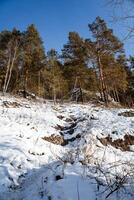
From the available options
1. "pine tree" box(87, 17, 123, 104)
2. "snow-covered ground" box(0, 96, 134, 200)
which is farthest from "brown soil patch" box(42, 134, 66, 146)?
"pine tree" box(87, 17, 123, 104)

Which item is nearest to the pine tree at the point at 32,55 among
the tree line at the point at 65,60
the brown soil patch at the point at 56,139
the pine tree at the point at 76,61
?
the tree line at the point at 65,60

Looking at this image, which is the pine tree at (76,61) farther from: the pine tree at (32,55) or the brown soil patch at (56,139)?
the brown soil patch at (56,139)

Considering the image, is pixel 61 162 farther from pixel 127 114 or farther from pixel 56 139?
pixel 127 114

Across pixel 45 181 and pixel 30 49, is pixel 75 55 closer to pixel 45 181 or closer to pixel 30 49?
pixel 30 49

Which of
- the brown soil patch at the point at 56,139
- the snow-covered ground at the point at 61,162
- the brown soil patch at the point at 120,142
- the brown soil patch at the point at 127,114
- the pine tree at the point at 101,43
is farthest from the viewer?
the pine tree at the point at 101,43

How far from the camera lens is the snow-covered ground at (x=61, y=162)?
196 inches

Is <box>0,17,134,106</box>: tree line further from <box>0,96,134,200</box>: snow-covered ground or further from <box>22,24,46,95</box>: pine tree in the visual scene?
<box>0,96,134,200</box>: snow-covered ground

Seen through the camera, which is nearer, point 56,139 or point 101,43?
point 56,139

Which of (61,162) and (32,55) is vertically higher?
(32,55)

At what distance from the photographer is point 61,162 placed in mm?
6035

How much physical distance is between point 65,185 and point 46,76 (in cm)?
2745

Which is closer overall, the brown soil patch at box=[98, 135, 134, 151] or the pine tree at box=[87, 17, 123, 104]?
the brown soil patch at box=[98, 135, 134, 151]

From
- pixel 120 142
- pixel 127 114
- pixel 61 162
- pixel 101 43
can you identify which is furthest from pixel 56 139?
pixel 101 43

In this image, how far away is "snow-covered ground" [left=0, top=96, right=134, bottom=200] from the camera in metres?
4.99
